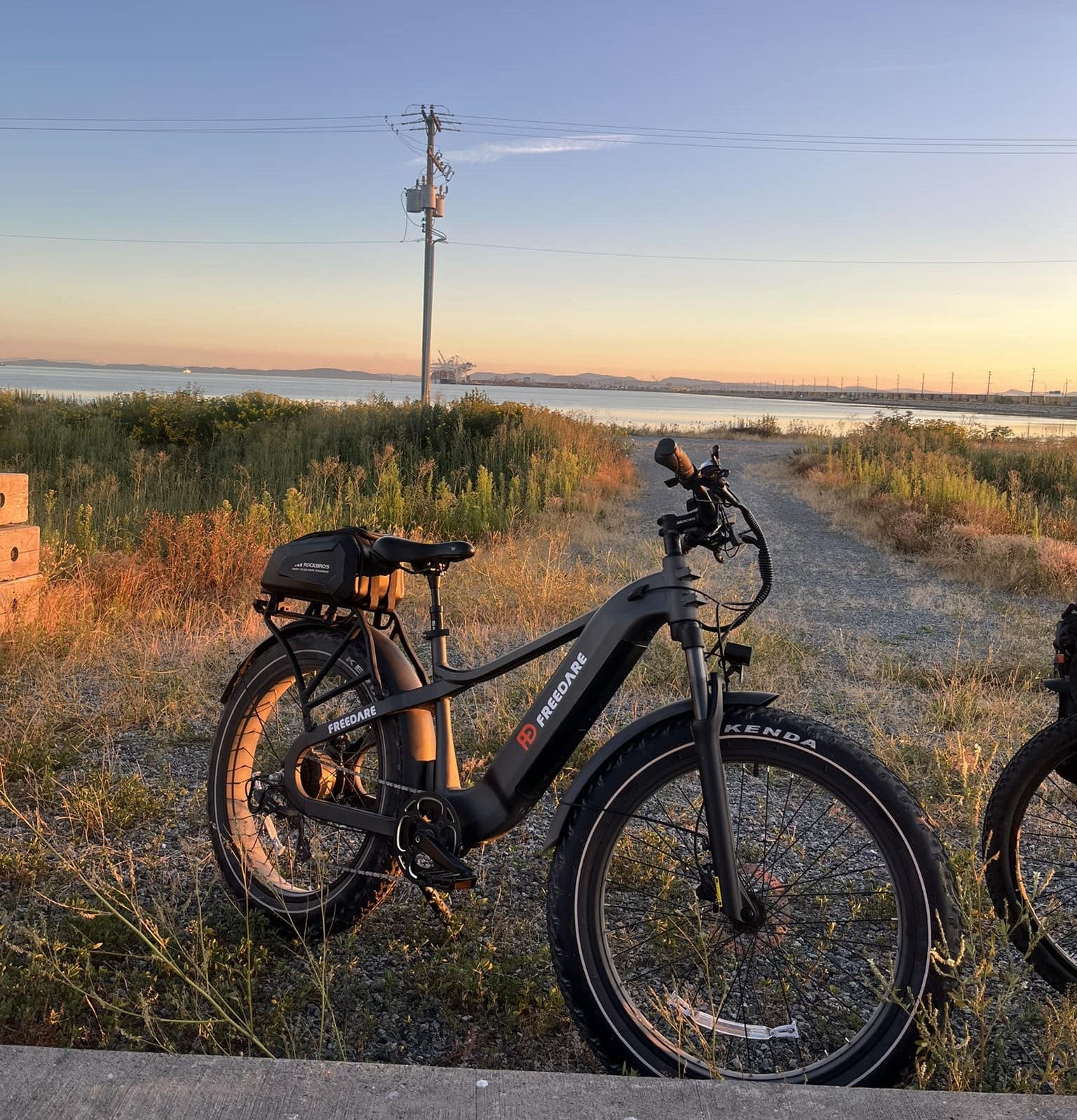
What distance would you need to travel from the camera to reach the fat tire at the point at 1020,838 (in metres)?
2.38

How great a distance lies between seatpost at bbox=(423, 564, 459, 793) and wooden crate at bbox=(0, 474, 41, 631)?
→ 4.12m

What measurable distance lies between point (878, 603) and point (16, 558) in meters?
6.57

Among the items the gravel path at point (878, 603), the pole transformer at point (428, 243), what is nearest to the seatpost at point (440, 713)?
the gravel path at point (878, 603)

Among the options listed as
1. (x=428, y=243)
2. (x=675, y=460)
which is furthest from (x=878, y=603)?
(x=428, y=243)

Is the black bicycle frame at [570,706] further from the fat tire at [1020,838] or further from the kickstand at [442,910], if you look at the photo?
the fat tire at [1020,838]

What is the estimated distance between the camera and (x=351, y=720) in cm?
260

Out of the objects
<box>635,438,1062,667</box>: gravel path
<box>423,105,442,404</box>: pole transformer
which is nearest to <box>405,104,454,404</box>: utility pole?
<box>423,105,442,404</box>: pole transformer

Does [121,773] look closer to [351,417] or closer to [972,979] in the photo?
[972,979]

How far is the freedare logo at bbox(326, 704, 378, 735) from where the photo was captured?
256 cm

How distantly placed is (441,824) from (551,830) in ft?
1.44

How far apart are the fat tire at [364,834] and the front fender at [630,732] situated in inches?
21.6

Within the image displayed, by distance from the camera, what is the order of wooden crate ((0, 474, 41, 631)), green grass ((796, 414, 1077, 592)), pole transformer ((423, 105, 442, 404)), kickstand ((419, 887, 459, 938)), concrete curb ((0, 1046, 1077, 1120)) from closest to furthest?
concrete curb ((0, 1046, 1077, 1120)) → kickstand ((419, 887, 459, 938)) → wooden crate ((0, 474, 41, 631)) → green grass ((796, 414, 1077, 592)) → pole transformer ((423, 105, 442, 404))

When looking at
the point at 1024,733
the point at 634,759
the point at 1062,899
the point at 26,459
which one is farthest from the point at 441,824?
the point at 26,459

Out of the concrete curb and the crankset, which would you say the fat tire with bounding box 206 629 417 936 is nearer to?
the crankset
